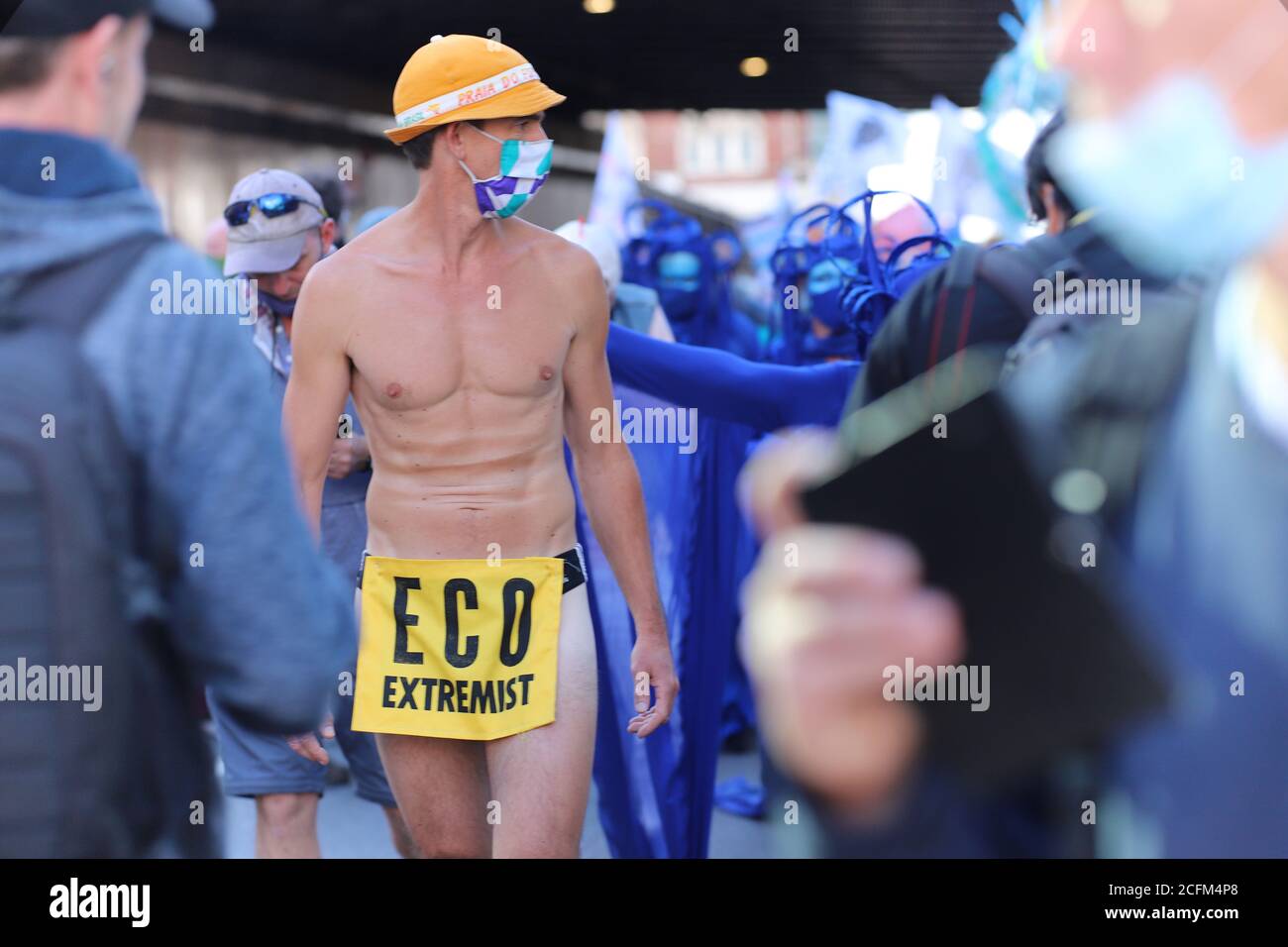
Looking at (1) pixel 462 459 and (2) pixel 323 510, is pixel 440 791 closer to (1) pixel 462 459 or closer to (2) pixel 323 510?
(1) pixel 462 459

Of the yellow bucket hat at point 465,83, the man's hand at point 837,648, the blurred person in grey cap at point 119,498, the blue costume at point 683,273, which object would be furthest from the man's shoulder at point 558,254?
the blue costume at point 683,273

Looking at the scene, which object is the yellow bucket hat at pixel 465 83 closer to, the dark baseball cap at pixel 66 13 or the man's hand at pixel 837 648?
the dark baseball cap at pixel 66 13

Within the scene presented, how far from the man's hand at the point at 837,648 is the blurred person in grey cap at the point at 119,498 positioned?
2.11 ft

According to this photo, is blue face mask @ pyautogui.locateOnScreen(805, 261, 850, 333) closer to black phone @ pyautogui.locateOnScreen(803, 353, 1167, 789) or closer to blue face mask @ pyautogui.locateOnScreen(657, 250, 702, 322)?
blue face mask @ pyautogui.locateOnScreen(657, 250, 702, 322)

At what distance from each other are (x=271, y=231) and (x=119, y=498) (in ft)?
4.60

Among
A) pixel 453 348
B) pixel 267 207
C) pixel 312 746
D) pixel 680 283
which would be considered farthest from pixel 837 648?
pixel 680 283

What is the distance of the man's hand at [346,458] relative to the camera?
361 cm

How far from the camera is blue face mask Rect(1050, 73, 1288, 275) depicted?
235 cm

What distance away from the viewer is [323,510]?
11.7 feet

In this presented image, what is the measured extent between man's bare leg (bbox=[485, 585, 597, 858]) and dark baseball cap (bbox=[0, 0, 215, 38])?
1.36 metres

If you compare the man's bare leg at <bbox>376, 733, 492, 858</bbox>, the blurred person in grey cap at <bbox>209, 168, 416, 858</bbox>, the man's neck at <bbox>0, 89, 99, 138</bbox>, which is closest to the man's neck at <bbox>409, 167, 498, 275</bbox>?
the blurred person in grey cap at <bbox>209, 168, 416, 858</bbox>
